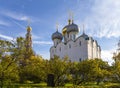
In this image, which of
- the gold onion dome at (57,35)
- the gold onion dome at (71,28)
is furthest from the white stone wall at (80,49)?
the gold onion dome at (57,35)

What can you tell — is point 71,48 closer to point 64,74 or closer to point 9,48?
point 64,74

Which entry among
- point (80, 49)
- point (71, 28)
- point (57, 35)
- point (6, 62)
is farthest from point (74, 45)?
point (6, 62)

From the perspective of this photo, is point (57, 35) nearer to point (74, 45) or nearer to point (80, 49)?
point (74, 45)

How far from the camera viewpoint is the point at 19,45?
26.0m

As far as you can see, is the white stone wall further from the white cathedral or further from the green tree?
the green tree

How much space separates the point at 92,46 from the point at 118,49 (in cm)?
2763

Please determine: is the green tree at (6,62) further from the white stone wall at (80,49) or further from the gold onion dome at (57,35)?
the gold onion dome at (57,35)

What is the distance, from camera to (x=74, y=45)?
61.9 m

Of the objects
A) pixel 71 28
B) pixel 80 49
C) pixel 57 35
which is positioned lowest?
pixel 80 49

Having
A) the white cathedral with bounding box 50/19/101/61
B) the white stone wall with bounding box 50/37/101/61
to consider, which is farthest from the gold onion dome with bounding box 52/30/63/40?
the white stone wall with bounding box 50/37/101/61

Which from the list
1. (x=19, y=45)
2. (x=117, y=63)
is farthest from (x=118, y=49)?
(x=19, y=45)

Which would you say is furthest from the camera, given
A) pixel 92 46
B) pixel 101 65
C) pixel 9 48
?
pixel 92 46

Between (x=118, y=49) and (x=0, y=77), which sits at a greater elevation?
(x=118, y=49)

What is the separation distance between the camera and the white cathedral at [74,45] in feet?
197
